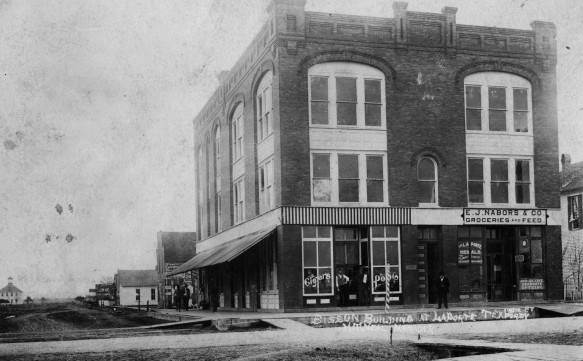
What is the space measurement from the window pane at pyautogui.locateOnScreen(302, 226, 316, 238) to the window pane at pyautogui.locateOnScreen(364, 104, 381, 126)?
16.2 feet

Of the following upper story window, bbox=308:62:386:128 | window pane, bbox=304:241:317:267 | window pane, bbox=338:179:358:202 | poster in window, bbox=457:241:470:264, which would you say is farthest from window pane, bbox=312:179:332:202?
poster in window, bbox=457:241:470:264

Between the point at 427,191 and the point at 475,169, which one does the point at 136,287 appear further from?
the point at 475,169

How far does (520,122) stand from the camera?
35531 mm

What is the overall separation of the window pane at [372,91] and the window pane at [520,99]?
20.9ft

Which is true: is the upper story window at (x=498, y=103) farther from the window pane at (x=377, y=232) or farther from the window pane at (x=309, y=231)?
the window pane at (x=309, y=231)

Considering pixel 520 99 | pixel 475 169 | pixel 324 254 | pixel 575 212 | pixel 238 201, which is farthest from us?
pixel 575 212

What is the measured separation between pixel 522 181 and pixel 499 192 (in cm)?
124

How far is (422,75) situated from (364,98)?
2780 mm

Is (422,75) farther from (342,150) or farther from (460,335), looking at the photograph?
(460,335)

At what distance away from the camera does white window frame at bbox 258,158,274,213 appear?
34.4 metres

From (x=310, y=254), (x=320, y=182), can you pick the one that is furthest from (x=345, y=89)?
(x=310, y=254)

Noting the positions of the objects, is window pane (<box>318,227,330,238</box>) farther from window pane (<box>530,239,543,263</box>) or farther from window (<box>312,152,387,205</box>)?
window pane (<box>530,239,543,263</box>)

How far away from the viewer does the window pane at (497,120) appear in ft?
115

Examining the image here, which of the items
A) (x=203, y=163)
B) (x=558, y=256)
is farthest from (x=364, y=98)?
(x=203, y=163)
